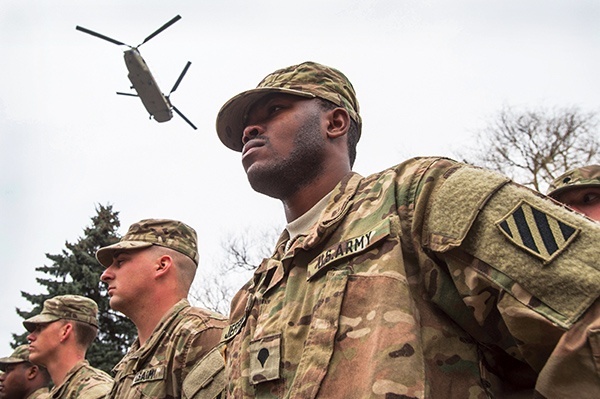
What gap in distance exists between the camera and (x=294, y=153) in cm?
287

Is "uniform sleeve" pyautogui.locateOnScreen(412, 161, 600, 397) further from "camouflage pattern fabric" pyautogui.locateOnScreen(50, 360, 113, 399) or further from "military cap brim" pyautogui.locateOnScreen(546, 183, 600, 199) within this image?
"camouflage pattern fabric" pyautogui.locateOnScreen(50, 360, 113, 399)

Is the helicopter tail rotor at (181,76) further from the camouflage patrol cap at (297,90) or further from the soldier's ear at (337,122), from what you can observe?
the soldier's ear at (337,122)

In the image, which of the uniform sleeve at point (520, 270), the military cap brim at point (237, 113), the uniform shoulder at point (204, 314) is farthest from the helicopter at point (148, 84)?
the uniform sleeve at point (520, 270)

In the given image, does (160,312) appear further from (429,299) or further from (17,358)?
(17,358)

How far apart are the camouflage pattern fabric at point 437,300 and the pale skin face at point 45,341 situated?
5197mm

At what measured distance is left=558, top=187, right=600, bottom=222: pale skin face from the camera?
170 inches

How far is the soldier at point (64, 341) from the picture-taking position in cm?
639

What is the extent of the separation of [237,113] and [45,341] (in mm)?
4885

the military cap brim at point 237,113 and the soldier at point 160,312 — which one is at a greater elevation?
the military cap brim at point 237,113

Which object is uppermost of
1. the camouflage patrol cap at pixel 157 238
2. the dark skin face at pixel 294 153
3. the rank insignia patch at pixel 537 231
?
the dark skin face at pixel 294 153

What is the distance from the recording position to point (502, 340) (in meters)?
1.84

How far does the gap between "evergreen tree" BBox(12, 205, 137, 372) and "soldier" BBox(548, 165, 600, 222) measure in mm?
15331

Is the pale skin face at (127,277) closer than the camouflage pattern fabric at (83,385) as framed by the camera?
Yes

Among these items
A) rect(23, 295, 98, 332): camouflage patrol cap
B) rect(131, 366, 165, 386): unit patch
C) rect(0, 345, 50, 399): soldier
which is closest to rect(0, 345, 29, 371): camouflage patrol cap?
rect(0, 345, 50, 399): soldier
